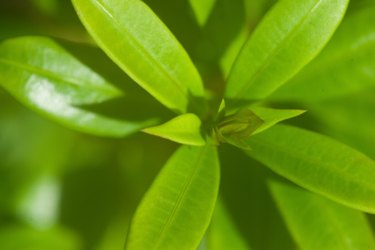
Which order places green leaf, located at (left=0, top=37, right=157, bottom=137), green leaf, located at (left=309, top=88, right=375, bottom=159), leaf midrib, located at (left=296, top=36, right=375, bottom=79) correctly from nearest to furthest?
1. green leaf, located at (left=0, top=37, right=157, bottom=137)
2. leaf midrib, located at (left=296, top=36, right=375, bottom=79)
3. green leaf, located at (left=309, top=88, right=375, bottom=159)

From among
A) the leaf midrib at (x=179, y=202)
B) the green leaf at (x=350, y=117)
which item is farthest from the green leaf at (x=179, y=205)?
the green leaf at (x=350, y=117)

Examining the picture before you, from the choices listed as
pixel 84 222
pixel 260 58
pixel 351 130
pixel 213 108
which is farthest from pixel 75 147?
pixel 351 130

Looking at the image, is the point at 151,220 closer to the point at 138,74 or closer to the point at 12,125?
the point at 138,74

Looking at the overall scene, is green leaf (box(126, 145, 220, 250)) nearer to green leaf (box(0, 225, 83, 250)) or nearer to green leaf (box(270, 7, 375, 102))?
green leaf (box(270, 7, 375, 102))

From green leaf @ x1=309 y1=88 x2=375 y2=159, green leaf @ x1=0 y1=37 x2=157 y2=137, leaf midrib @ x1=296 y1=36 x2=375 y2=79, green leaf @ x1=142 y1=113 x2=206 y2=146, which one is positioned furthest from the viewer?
green leaf @ x1=309 y1=88 x2=375 y2=159

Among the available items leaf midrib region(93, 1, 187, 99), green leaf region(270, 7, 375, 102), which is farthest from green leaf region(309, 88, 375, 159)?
leaf midrib region(93, 1, 187, 99)

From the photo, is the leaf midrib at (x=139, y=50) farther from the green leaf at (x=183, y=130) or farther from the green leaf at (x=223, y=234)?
the green leaf at (x=223, y=234)

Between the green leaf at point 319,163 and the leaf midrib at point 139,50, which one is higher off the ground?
the leaf midrib at point 139,50

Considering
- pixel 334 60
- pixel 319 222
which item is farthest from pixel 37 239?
pixel 334 60
